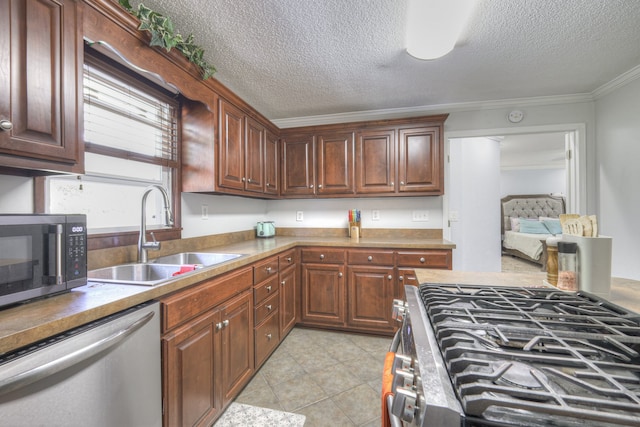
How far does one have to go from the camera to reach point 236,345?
1631mm

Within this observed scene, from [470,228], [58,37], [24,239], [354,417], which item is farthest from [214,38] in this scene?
[470,228]

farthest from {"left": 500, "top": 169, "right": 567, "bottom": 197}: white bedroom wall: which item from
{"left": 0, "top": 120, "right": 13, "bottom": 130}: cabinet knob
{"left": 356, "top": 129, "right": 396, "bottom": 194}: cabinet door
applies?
{"left": 0, "top": 120, "right": 13, "bottom": 130}: cabinet knob

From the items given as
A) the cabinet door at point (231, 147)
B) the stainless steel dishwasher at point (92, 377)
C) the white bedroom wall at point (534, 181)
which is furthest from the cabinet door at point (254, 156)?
the white bedroom wall at point (534, 181)

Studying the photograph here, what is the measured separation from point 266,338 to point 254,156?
1.57 m

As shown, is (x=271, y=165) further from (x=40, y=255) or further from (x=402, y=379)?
(x=402, y=379)

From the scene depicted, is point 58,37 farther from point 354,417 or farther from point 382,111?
point 382,111

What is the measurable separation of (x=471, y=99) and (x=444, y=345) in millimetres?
2899

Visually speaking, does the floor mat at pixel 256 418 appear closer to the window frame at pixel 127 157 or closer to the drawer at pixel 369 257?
the window frame at pixel 127 157

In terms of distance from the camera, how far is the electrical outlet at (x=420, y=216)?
9.68 feet

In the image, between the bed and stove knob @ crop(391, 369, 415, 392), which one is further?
the bed

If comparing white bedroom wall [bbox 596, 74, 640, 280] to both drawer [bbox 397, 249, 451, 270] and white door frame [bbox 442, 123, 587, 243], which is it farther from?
drawer [bbox 397, 249, 451, 270]

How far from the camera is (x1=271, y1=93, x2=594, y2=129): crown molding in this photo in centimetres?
266

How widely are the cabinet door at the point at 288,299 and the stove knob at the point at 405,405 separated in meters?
1.87

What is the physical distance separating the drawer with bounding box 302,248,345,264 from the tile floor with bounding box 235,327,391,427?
71 centimetres
